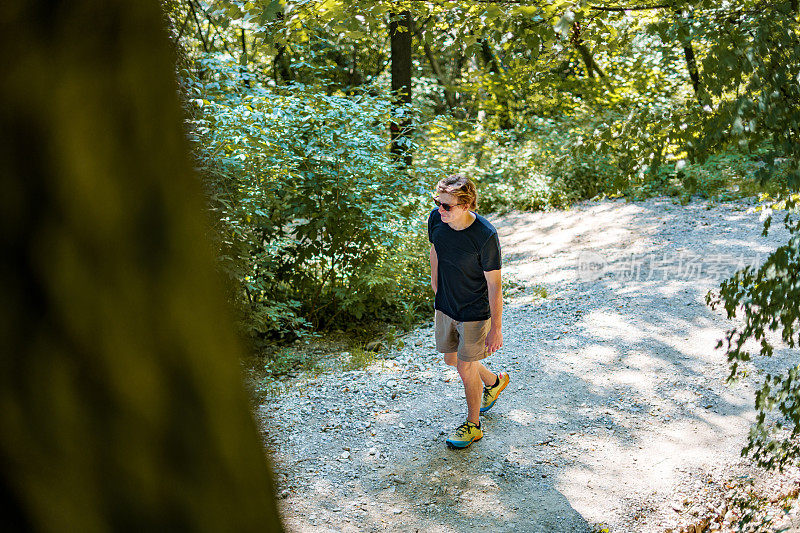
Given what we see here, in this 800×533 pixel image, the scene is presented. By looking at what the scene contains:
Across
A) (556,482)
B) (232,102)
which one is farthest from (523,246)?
(556,482)

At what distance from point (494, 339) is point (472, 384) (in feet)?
1.69

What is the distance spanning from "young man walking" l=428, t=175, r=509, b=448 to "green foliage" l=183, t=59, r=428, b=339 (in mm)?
2462

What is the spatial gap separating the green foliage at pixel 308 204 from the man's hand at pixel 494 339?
281cm

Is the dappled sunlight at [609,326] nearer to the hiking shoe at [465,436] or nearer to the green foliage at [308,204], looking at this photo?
the green foliage at [308,204]

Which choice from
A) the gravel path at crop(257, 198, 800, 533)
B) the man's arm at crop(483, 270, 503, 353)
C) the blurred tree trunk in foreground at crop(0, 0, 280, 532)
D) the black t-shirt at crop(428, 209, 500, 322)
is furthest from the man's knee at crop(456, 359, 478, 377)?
the blurred tree trunk in foreground at crop(0, 0, 280, 532)

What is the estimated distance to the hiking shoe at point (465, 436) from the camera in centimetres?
496

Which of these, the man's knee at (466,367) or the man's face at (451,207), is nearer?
the man's face at (451,207)

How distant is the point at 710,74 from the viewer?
2951 mm

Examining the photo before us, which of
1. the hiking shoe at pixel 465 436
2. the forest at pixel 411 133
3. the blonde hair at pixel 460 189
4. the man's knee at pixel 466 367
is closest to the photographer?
the forest at pixel 411 133

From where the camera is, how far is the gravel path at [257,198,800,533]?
13.9 feet

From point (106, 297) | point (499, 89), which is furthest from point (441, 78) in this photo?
point (106, 297)

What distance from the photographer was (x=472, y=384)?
4.76 meters

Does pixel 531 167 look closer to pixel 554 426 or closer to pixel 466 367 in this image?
pixel 554 426
